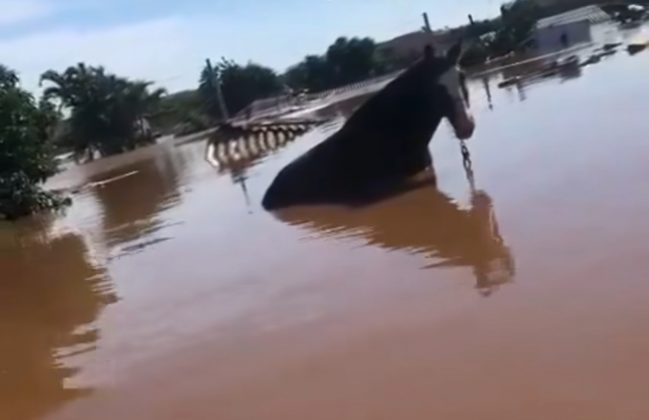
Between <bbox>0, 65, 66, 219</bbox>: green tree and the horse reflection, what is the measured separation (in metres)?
12.5

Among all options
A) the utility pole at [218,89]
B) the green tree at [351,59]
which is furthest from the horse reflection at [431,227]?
the green tree at [351,59]

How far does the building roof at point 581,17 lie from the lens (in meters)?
59.7

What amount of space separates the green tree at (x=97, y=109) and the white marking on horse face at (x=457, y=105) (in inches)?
1749

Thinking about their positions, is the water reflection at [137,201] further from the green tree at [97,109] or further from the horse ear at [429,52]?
the green tree at [97,109]

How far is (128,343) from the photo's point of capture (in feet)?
27.3

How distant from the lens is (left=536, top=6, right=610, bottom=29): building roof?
5971 cm

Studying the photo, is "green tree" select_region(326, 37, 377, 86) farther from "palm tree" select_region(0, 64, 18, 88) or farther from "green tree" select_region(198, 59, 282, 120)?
"palm tree" select_region(0, 64, 18, 88)

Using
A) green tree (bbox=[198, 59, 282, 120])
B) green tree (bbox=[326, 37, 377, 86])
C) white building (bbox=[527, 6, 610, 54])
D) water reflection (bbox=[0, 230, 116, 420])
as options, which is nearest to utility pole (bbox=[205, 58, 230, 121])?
green tree (bbox=[198, 59, 282, 120])

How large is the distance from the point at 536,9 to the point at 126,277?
62615 millimetres

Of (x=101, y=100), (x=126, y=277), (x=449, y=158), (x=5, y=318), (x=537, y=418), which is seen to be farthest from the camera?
(x=101, y=100)

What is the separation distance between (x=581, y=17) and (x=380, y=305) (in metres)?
57.3

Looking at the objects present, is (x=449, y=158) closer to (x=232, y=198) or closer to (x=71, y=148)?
(x=232, y=198)

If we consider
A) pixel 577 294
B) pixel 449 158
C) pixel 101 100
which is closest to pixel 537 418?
pixel 577 294

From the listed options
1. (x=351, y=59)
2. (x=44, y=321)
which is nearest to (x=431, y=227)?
(x=44, y=321)
